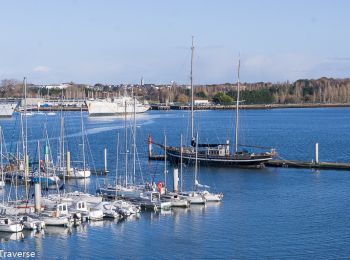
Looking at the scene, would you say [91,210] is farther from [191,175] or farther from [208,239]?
[191,175]

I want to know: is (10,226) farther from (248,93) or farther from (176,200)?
(248,93)

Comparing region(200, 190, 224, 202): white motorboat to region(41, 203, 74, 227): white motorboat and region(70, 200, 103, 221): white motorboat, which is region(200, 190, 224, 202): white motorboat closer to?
region(70, 200, 103, 221): white motorboat

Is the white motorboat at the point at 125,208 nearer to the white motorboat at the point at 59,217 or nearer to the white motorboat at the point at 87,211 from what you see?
the white motorboat at the point at 87,211

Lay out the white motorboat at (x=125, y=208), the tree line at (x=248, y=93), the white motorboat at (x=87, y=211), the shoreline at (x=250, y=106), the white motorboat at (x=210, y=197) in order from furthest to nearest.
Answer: the tree line at (x=248, y=93) < the shoreline at (x=250, y=106) < the white motorboat at (x=210, y=197) < the white motorboat at (x=125, y=208) < the white motorboat at (x=87, y=211)

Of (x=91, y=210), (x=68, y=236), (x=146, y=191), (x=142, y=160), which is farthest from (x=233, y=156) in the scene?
(x=68, y=236)

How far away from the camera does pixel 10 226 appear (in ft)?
64.8

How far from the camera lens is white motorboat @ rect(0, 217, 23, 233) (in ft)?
64.8

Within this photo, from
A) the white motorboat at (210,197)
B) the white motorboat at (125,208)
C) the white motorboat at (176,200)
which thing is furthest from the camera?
the white motorboat at (210,197)

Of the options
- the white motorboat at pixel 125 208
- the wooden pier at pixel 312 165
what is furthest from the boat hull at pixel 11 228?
the wooden pier at pixel 312 165

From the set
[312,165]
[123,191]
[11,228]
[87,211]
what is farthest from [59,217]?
[312,165]

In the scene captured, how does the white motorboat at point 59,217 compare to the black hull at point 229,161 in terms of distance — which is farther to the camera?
the black hull at point 229,161

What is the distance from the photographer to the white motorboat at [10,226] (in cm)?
1975

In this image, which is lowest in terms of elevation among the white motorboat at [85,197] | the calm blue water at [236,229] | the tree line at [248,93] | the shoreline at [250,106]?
the calm blue water at [236,229]

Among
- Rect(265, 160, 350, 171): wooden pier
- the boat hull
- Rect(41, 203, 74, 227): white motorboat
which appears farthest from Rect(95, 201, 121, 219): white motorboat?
Rect(265, 160, 350, 171): wooden pier
